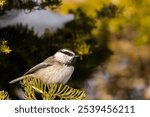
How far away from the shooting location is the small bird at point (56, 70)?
1806 millimetres

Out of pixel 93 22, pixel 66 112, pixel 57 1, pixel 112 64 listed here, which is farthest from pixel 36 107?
pixel 112 64

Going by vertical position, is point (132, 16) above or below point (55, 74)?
above

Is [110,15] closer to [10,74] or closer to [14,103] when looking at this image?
[10,74]

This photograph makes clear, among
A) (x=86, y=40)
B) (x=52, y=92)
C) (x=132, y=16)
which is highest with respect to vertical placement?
(x=132, y=16)

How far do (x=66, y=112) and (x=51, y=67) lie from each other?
0.66 ft

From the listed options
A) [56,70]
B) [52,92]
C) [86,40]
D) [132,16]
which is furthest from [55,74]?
[132,16]

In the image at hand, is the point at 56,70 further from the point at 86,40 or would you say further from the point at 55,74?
the point at 86,40

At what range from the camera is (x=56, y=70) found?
5.99 feet

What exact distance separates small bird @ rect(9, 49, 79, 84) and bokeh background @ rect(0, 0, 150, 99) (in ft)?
0.38

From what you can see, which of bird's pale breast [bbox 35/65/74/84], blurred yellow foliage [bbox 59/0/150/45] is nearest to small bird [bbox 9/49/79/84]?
bird's pale breast [bbox 35/65/74/84]

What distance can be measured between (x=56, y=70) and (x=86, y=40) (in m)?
0.83

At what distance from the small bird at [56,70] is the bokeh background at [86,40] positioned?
115 mm

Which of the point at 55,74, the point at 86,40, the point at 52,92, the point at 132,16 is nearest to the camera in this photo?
the point at 52,92

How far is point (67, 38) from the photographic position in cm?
251
